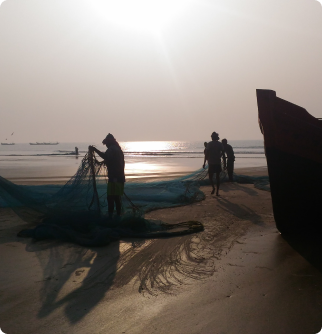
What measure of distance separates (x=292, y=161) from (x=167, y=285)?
118 inches

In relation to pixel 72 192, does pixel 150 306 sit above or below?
below

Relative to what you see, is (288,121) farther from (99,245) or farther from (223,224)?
(99,245)

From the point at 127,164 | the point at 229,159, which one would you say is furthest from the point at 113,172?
the point at 127,164

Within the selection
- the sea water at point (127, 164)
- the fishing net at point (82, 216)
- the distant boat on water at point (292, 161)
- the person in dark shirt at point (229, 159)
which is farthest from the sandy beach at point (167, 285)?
the sea water at point (127, 164)

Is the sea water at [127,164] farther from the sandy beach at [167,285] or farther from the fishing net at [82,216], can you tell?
the sandy beach at [167,285]

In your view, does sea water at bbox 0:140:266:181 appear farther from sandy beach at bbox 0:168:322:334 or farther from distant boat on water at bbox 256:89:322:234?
distant boat on water at bbox 256:89:322:234

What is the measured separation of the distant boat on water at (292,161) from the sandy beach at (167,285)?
43 centimetres

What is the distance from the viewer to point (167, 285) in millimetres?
3873

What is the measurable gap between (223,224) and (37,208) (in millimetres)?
3494

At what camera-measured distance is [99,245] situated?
17.5 feet

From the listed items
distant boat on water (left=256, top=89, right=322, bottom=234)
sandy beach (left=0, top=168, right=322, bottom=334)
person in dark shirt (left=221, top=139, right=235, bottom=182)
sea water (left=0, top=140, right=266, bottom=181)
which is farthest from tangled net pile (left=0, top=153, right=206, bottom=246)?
sea water (left=0, top=140, right=266, bottom=181)

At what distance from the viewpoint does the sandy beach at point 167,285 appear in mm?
→ 3076

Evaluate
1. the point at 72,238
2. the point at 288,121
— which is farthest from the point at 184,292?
the point at 288,121

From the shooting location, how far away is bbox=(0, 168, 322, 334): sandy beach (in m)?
3.08
